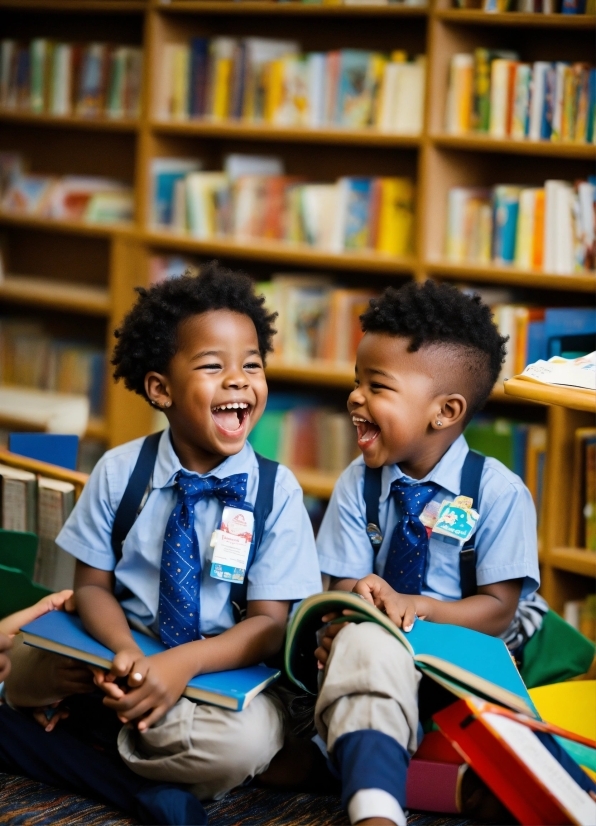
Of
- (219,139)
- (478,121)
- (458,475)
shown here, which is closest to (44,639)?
(458,475)

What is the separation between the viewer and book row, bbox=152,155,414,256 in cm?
336

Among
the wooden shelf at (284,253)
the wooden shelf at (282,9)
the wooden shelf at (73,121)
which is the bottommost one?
the wooden shelf at (284,253)

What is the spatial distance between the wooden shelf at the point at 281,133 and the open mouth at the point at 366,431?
5.37 feet

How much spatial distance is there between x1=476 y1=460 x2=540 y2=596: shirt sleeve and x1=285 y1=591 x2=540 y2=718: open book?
0.15 meters

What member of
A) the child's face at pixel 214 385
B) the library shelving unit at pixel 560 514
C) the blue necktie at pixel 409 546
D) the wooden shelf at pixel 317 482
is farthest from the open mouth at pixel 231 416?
the wooden shelf at pixel 317 482

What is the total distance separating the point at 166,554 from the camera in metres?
1.68

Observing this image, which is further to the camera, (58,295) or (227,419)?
(58,295)

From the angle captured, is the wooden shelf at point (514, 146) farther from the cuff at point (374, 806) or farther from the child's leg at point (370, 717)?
the cuff at point (374, 806)

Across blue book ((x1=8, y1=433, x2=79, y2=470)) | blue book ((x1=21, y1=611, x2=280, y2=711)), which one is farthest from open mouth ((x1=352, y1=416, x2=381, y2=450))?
blue book ((x1=8, y1=433, x2=79, y2=470))

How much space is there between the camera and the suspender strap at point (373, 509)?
1.83m

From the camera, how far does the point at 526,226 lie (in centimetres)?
309

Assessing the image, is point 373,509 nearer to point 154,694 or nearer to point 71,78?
point 154,694

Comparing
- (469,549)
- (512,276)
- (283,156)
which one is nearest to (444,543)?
(469,549)

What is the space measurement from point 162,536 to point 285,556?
0.72 feet
